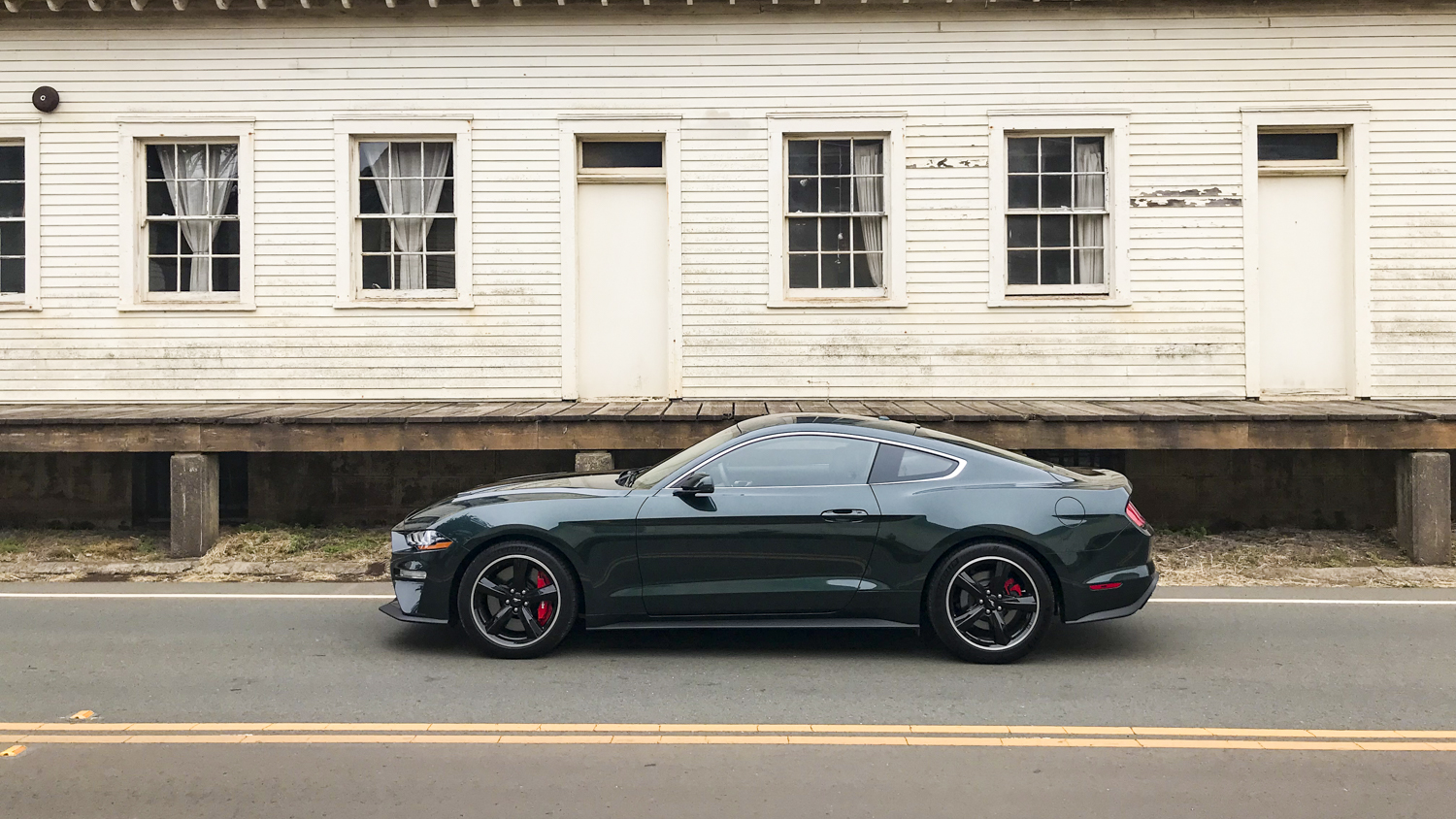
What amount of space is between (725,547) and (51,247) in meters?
9.45

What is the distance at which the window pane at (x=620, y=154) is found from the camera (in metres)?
12.1

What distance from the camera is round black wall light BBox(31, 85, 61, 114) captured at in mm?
11844

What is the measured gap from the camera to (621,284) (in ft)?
39.8

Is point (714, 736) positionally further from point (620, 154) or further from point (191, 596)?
point (620, 154)

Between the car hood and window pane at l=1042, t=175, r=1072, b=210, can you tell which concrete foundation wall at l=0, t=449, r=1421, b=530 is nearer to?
window pane at l=1042, t=175, r=1072, b=210

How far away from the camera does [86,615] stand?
7863 mm

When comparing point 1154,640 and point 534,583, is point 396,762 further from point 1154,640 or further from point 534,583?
point 1154,640

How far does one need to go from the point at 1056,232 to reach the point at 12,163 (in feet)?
37.4

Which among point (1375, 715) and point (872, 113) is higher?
point (872, 113)

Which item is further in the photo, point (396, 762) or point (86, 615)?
point (86, 615)

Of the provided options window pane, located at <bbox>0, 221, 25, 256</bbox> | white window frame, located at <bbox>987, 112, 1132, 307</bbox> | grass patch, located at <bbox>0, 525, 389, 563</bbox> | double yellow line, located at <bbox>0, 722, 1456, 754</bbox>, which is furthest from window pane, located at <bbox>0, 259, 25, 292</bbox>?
white window frame, located at <bbox>987, 112, 1132, 307</bbox>

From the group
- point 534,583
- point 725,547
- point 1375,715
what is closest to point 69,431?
point 534,583

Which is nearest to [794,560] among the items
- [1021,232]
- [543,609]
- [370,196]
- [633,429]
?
[543,609]

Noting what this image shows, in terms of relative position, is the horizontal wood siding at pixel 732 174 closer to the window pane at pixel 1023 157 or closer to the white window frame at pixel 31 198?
the white window frame at pixel 31 198
